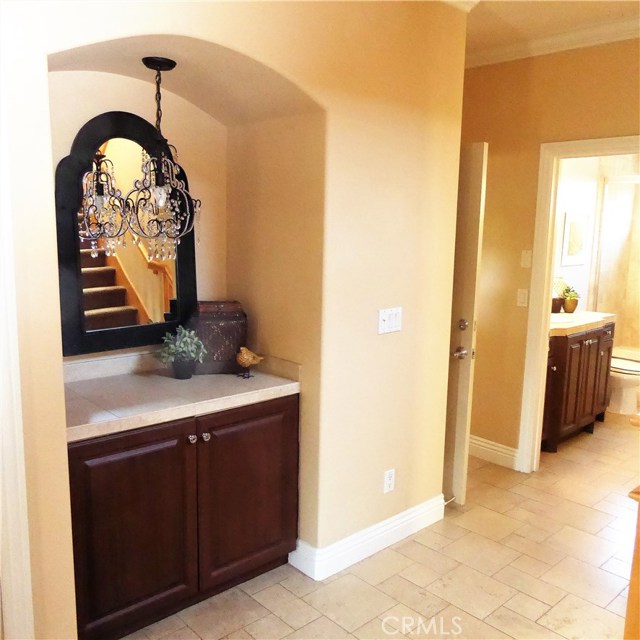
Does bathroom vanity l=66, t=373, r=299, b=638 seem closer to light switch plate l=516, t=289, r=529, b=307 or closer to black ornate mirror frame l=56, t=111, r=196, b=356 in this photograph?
black ornate mirror frame l=56, t=111, r=196, b=356

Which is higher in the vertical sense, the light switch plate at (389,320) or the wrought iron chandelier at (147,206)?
the wrought iron chandelier at (147,206)

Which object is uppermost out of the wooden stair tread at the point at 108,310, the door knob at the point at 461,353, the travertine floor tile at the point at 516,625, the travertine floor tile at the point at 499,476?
the wooden stair tread at the point at 108,310

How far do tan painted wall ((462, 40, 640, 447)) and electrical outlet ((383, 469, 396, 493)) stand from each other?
1352mm

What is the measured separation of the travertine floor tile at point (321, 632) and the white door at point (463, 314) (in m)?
1.26

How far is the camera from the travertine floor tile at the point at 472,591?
2484 millimetres

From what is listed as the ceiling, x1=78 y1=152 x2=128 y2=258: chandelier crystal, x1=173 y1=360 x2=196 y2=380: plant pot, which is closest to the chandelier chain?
x1=78 y1=152 x2=128 y2=258: chandelier crystal

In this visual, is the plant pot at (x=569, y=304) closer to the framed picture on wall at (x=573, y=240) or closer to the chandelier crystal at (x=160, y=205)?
the framed picture on wall at (x=573, y=240)

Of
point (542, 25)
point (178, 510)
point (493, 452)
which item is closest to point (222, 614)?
point (178, 510)

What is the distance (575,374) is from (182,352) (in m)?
2.96

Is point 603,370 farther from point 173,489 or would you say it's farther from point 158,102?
point 158,102

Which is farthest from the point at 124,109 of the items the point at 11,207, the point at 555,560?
the point at 555,560

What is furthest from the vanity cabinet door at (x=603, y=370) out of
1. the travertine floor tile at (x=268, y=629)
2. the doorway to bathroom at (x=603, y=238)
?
the travertine floor tile at (x=268, y=629)

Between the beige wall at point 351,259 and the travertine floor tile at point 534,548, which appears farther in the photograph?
the travertine floor tile at point 534,548

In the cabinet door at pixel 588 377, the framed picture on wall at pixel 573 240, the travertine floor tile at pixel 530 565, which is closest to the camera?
the travertine floor tile at pixel 530 565
